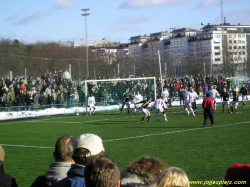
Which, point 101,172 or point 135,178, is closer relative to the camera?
point 101,172

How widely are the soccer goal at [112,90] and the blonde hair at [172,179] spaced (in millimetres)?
32060

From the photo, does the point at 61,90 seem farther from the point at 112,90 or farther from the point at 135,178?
the point at 135,178

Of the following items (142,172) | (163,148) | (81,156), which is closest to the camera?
(142,172)

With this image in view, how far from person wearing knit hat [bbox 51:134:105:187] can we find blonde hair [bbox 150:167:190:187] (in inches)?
37.5

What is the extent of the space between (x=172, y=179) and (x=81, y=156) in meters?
1.25

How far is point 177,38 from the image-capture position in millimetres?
139500

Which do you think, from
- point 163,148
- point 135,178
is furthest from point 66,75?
point 135,178

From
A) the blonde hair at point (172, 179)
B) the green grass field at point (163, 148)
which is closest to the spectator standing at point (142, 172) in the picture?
the blonde hair at point (172, 179)

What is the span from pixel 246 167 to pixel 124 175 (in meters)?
1.36

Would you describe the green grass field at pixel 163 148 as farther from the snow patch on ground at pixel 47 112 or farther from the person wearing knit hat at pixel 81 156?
the snow patch on ground at pixel 47 112

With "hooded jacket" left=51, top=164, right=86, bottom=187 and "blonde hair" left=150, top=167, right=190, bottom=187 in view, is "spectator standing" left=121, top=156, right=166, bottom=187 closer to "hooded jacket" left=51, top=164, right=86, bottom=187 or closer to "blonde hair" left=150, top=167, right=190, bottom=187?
"hooded jacket" left=51, top=164, right=86, bottom=187

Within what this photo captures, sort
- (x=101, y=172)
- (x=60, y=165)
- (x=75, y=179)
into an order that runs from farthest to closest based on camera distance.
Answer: (x=60, y=165) < (x=75, y=179) < (x=101, y=172)

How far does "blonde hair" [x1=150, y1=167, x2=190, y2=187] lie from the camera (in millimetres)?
3051

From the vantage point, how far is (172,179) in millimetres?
3051
